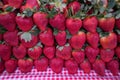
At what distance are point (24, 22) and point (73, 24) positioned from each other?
0.27 metres

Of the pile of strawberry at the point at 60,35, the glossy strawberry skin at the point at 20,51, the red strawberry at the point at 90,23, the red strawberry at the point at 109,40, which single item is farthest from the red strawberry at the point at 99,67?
the glossy strawberry skin at the point at 20,51

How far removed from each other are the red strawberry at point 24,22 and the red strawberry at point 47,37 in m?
0.09

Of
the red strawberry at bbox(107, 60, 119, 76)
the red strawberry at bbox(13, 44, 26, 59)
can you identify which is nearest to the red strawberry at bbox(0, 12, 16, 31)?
the red strawberry at bbox(13, 44, 26, 59)

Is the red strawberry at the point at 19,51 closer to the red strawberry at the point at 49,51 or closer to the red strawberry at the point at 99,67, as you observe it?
the red strawberry at the point at 49,51

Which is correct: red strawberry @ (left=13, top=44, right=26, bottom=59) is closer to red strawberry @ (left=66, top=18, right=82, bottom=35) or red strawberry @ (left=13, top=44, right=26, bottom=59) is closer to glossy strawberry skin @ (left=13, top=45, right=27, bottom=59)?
glossy strawberry skin @ (left=13, top=45, right=27, bottom=59)

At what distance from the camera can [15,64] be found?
1.24 metres

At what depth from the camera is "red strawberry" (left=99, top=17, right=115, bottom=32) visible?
1.11 m

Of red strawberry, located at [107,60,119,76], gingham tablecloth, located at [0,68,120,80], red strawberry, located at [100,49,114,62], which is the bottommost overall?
gingham tablecloth, located at [0,68,120,80]

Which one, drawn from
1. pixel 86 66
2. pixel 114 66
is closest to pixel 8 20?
pixel 86 66

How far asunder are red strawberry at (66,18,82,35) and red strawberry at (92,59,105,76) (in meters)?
0.25

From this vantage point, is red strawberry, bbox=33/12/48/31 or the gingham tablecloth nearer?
red strawberry, bbox=33/12/48/31

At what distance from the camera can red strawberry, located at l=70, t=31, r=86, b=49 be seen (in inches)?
Answer: 44.9

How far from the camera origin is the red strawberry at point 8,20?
3.60 ft

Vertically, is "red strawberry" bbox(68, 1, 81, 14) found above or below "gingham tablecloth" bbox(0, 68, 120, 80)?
above
